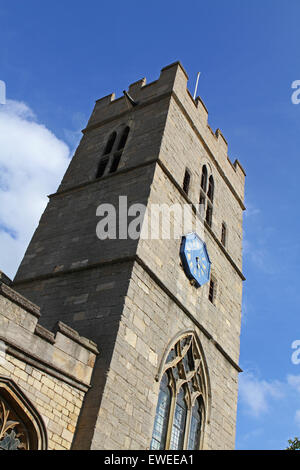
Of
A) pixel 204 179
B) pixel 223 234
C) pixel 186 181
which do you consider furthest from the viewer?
pixel 223 234

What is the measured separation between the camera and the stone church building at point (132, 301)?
757 cm

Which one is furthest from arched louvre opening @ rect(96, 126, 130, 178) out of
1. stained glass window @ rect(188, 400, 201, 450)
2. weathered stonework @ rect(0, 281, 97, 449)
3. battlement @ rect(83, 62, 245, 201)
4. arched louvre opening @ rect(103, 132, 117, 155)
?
stained glass window @ rect(188, 400, 201, 450)

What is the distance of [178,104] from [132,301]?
714 cm

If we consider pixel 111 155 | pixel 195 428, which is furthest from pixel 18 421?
pixel 111 155

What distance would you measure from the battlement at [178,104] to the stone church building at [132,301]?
0.06 metres

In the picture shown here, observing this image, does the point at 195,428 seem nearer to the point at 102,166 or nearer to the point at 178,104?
the point at 102,166

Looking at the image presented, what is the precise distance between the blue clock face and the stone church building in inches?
1.3

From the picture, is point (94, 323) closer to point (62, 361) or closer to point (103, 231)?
point (62, 361)

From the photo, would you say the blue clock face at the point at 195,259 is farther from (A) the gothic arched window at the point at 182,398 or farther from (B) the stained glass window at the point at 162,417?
(B) the stained glass window at the point at 162,417

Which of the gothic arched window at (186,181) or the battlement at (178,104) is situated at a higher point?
the battlement at (178,104)

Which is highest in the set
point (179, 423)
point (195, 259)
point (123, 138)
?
point (123, 138)

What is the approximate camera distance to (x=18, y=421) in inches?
281

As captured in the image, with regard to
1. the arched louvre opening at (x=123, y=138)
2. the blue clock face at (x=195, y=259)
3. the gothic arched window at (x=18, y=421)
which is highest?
the arched louvre opening at (x=123, y=138)

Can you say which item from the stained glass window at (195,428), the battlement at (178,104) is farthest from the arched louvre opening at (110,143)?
the stained glass window at (195,428)
